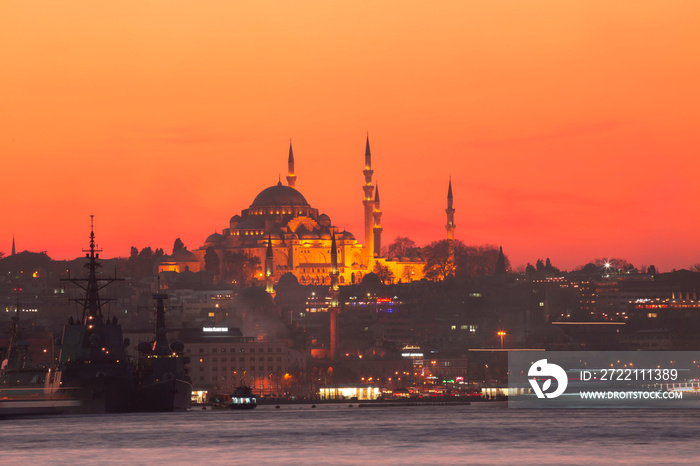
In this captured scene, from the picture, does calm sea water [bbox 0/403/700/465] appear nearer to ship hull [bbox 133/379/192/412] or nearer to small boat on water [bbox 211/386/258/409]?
ship hull [bbox 133/379/192/412]

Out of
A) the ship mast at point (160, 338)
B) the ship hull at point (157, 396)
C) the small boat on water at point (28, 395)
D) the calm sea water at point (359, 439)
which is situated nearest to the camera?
the calm sea water at point (359, 439)

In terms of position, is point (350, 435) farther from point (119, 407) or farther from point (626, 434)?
point (119, 407)

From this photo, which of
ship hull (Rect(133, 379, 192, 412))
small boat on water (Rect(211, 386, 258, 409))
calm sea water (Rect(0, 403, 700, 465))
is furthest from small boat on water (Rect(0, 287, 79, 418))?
small boat on water (Rect(211, 386, 258, 409))

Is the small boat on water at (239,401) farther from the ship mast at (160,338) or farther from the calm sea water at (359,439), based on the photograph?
the calm sea water at (359,439)

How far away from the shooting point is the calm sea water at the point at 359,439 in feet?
162

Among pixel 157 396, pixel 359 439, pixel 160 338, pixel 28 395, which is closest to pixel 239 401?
pixel 160 338

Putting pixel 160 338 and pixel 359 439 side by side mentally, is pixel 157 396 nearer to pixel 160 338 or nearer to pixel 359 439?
pixel 160 338

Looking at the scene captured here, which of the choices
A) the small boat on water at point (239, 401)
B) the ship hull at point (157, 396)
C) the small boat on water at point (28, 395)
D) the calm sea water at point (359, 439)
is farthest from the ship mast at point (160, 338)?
the small boat on water at point (239, 401)

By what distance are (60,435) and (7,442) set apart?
439 centimetres

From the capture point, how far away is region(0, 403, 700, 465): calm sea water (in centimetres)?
4950

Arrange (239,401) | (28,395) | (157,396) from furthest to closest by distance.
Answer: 1. (239,401)
2. (157,396)
3. (28,395)

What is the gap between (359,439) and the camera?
59.4m

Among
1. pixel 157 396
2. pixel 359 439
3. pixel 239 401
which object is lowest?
pixel 359 439

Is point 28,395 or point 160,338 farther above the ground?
point 160,338
